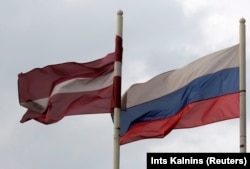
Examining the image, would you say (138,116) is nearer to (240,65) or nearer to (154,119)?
(154,119)

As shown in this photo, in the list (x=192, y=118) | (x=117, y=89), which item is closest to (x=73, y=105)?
(x=117, y=89)

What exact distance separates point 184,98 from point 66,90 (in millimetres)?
3306

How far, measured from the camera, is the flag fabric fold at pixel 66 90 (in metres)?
30.5

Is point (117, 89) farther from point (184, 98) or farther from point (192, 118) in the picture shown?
point (192, 118)

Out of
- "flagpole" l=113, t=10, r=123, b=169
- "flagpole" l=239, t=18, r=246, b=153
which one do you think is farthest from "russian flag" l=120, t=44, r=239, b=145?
"flagpole" l=113, t=10, r=123, b=169

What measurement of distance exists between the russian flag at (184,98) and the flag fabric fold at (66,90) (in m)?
0.80

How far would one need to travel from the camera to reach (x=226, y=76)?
30.3 metres

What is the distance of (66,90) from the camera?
30828mm

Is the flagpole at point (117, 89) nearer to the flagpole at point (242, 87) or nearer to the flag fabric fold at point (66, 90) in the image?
the flag fabric fold at point (66, 90)

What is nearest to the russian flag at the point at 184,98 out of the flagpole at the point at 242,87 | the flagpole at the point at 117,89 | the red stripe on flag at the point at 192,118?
the red stripe on flag at the point at 192,118

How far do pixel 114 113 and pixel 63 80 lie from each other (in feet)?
8.55

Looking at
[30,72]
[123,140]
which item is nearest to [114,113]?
[123,140]

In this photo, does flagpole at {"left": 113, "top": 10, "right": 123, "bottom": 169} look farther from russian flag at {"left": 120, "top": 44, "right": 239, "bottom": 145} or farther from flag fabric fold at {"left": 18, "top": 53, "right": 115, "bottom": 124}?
russian flag at {"left": 120, "top": 44, "right": 239, "bottom": 145}

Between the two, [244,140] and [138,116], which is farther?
[138,116]
